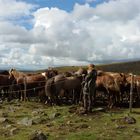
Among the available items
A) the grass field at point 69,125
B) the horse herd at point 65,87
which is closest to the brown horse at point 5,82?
the horse herd at point 65,87

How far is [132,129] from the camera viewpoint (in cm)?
1872

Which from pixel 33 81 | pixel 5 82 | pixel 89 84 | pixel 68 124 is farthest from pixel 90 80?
pixel 5 82

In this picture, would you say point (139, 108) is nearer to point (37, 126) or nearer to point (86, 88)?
point (86, 88)

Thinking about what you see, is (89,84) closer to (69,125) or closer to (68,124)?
(68,124)

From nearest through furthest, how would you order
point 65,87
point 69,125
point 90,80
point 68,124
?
1. point 69,125
2. point 68,124
3. point 90,80
4. point 65,87

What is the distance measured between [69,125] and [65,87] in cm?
918

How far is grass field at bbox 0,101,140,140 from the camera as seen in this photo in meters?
17.8

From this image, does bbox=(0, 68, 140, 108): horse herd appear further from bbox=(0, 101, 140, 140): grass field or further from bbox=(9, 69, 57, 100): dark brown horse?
bbox=(0, 101, 140, 140): grass field

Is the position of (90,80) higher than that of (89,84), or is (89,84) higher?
(90,80)

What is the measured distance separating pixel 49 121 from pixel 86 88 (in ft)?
11.1

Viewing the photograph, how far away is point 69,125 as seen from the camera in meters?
19.5

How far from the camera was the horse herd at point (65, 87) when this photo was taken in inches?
1073

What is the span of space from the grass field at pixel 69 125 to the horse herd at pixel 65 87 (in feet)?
10.4

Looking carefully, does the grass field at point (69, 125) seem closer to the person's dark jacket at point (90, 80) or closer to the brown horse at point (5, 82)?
the person's dark jacket at point (90, 80)
